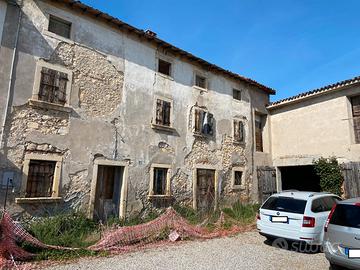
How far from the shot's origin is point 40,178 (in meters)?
8.09

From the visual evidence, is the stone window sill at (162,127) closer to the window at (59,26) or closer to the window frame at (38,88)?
the window frame at (38,88)

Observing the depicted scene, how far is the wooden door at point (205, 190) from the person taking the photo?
12164mm

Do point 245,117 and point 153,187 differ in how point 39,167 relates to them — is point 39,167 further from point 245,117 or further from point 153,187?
point 245,117

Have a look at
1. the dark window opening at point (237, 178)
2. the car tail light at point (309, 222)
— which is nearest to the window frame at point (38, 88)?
the car tail light at point (309, 222)

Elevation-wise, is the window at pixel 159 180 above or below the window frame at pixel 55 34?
below

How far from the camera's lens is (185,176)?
1180 cm

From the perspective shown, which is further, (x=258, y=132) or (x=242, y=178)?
(x=258, y=132)

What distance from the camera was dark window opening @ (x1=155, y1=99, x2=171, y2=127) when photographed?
11234mm

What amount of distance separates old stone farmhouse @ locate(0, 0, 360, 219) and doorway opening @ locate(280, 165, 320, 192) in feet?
0.37

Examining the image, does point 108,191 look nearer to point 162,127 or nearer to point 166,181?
point 166,181

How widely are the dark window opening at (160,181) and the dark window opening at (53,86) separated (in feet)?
14.2

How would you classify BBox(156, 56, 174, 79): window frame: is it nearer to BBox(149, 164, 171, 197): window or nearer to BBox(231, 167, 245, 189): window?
BBox(149, 164, 171, 197): window

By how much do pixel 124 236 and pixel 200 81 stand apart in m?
8.38

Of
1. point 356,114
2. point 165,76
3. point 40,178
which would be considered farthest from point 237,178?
point 40,178
